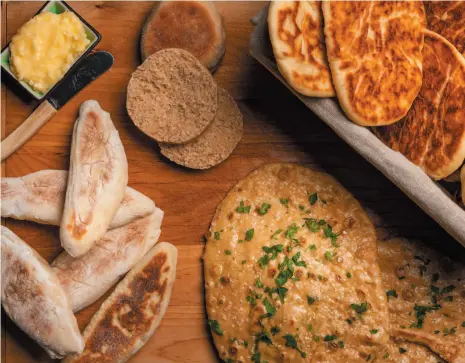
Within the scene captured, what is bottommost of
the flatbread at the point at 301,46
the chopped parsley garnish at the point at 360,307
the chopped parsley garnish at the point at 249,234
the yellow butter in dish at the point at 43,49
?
the chopped parsley garnish at the point at 360,307

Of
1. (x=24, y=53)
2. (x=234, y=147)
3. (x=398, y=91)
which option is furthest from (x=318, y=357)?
(x=24, y=53)

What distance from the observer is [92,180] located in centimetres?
339

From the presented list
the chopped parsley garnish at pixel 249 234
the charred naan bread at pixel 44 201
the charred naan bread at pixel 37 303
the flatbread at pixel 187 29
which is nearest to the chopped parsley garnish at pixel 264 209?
the chopped parsley garnish at pixel 249 234

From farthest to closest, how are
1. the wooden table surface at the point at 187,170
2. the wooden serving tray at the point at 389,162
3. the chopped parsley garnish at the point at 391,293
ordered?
the wooden table surface at the point at 187,170 < the chopped parsley garnish at the point at 391,293 < the wooden serving tray at the point at 389,162

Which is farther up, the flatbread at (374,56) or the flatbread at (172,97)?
the flatbread at (374,56)

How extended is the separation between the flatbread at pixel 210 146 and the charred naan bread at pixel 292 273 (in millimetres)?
243

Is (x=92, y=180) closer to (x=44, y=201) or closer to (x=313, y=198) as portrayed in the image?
(x=44, y=201)

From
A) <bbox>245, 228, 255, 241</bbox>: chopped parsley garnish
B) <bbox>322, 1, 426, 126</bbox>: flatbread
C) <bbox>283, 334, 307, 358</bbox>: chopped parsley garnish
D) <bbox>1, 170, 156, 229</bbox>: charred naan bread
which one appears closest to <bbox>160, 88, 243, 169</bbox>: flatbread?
<bbox>1, 170, 156, 229</bbox>: charred naan bread

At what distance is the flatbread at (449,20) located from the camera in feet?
10.6

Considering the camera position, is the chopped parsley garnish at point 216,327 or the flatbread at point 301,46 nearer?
the flatbread at point 301,46

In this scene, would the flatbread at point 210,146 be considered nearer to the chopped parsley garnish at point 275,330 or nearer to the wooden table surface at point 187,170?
the wooden table surface at point 187,170

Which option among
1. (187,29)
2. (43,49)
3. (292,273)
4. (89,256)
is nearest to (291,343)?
(292,273)

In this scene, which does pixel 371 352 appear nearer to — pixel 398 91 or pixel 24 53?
pixel 398 91

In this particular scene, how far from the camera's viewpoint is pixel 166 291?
11.8 feet
